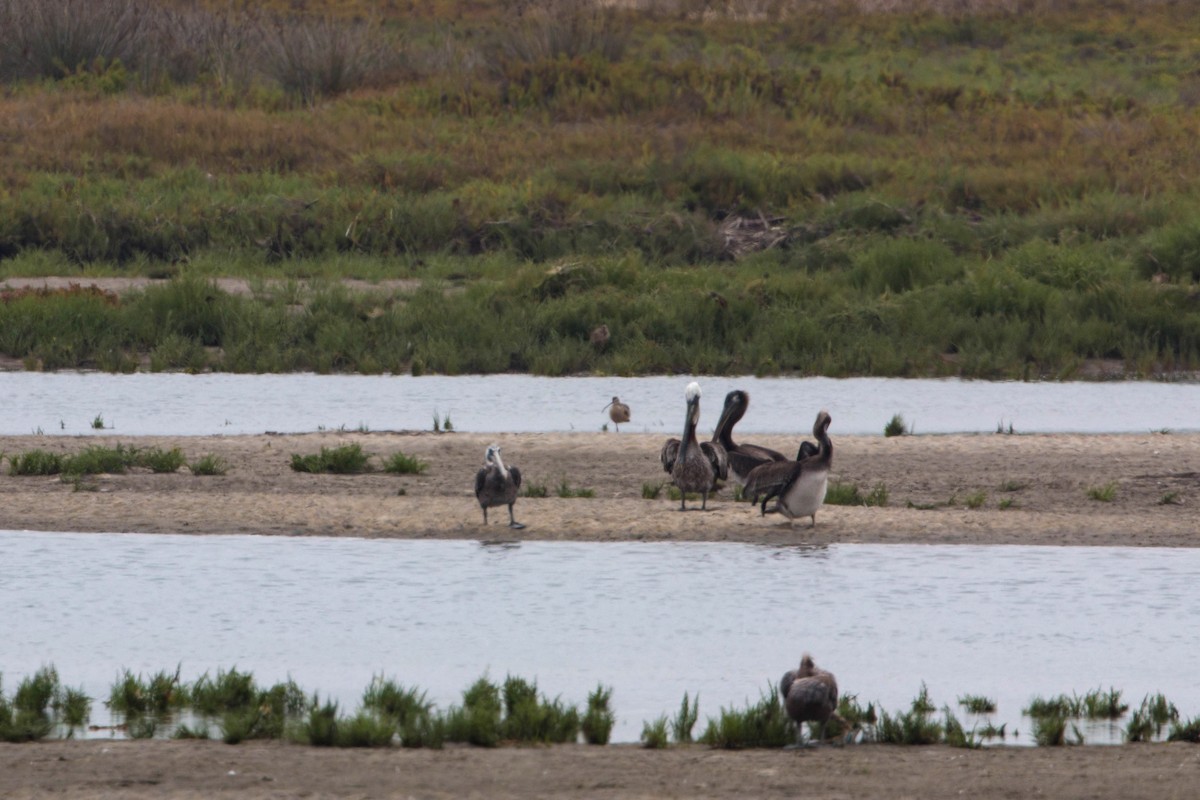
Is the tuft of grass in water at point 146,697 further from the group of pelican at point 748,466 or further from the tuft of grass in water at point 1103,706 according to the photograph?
the group of pelican at point 748,466

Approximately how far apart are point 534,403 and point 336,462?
4701 millimetres

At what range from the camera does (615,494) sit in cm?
1400

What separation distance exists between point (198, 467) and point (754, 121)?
18.5m

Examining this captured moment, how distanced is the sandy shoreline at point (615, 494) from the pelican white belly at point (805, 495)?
0.19m

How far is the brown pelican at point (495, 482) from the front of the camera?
39.4 feet

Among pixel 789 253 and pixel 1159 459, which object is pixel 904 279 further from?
pixel 1159 459

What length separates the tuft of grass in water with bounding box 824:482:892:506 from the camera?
1352cm

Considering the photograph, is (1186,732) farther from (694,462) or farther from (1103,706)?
(694,462)

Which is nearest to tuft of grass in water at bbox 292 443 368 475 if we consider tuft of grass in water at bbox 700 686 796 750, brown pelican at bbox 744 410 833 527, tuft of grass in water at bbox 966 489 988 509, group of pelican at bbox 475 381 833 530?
group of pelican at bbox 475 381 833 530

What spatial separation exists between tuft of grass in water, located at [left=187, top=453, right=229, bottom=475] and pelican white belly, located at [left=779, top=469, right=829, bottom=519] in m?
4.68

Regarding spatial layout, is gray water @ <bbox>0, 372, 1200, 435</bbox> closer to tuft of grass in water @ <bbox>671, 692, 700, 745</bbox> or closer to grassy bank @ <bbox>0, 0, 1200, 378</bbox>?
grassy bank @ <bbox>0, 0, 1200, 378</bbox>

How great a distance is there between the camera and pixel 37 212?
84.9 ft

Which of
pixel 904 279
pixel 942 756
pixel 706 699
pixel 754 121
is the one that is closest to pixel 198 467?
Answer: pixel 706 699

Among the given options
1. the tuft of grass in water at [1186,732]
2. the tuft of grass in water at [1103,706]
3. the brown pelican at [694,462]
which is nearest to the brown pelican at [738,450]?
the brown pelican at [694,462]
